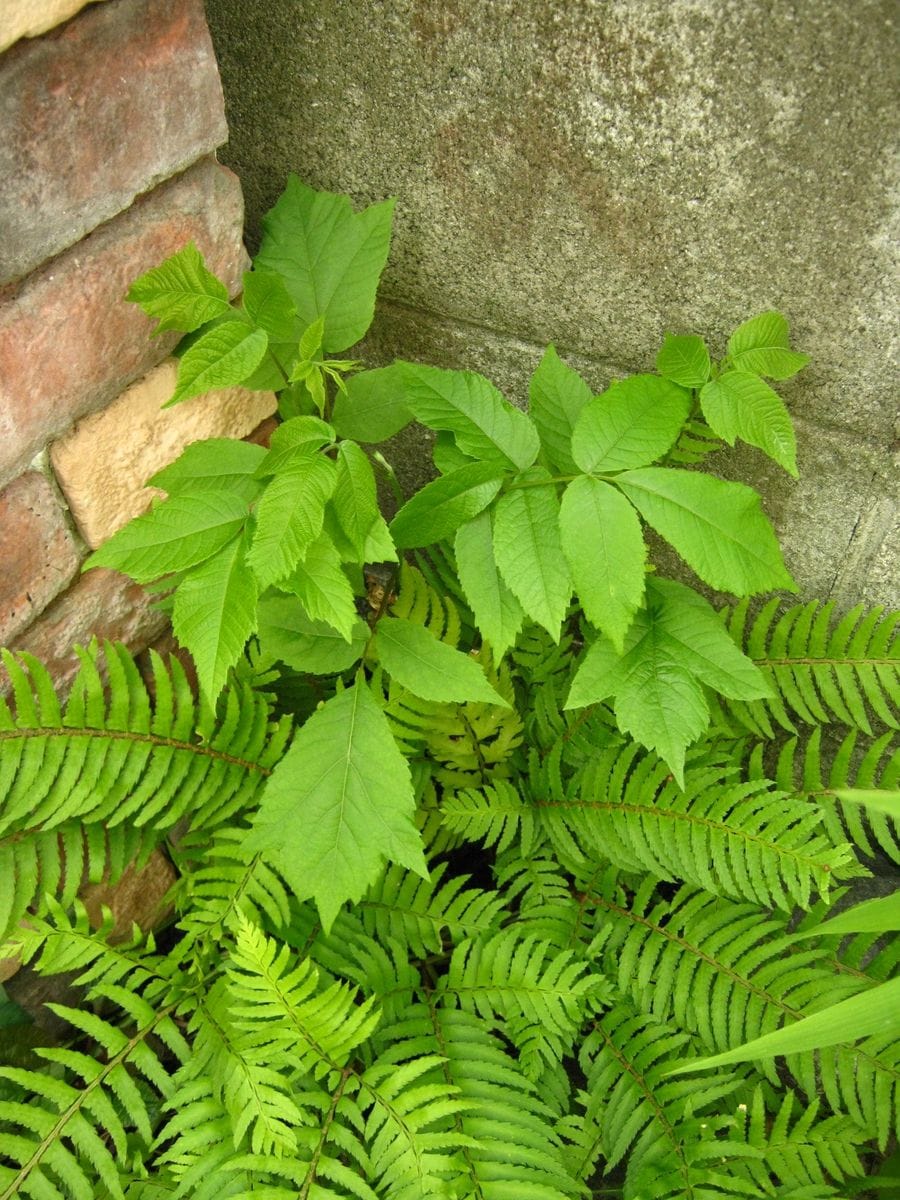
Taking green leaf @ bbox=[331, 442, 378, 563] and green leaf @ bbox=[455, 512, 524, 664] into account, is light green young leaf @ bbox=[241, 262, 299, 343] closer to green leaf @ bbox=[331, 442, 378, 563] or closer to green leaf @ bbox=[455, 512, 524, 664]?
green leaf @ bbox=[331, 442, 378, 563]

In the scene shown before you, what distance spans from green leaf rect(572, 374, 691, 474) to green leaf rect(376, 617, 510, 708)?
423mm

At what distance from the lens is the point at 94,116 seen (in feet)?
4.90

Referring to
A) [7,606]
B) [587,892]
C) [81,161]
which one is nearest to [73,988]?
[7,606]

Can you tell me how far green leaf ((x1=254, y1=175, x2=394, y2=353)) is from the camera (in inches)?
73.6

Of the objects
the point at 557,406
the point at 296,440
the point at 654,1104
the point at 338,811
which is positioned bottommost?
the point at 654,1104

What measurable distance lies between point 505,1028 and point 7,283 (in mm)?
1596

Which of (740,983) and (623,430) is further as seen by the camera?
(740,983)

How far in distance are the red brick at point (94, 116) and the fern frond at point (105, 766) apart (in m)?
0.75

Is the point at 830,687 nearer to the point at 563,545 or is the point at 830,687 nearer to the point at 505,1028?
the point at 563,545

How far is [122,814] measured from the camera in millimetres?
1825

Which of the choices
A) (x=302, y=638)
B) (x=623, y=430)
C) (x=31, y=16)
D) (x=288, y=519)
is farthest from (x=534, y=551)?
(x=31, y=16)

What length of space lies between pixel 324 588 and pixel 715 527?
654mm

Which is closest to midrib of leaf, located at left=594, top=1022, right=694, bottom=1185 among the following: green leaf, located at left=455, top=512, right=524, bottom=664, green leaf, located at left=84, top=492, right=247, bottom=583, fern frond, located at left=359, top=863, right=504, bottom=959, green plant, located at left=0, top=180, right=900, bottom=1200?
green plant, located at left=0, top=180, right=900, bottom=1200

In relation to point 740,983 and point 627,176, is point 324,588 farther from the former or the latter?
point 740,983
